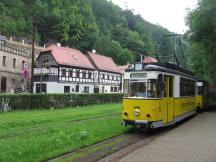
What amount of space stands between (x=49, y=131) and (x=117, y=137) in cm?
291

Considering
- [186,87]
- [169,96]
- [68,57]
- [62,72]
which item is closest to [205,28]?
[186,87]

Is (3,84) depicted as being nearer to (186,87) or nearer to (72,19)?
(186,87)

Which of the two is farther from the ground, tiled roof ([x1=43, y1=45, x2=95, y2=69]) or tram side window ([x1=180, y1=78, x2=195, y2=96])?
tiled roof ([x1=43, y1=45, x2=95, y2=69])

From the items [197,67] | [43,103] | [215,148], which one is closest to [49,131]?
[215,148]

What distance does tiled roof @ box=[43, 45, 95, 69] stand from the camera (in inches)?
2524

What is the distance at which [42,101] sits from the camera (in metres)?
32.5

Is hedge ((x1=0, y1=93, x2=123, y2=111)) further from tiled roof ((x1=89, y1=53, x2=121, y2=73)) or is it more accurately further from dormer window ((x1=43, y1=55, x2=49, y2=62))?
tiled roof ((x1=89, y1=53, x2=121, y2=73))

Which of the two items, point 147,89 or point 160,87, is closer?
point 147,89

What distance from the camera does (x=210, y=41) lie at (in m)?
30.2

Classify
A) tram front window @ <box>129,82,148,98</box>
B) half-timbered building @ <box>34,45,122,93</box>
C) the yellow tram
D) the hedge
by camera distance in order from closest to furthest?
the yellow tram, tram front window @ <box>129,82,148,98</box>, the hedge, half-timbered building @ <box>34,45,122,93</box>

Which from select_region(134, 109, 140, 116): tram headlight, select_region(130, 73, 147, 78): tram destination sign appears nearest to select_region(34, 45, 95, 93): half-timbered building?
select_region(130, 73, 147, 78): tram destination sign

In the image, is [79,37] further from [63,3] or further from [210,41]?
[210,41]

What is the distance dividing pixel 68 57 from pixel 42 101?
1371 inches

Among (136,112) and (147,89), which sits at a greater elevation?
(147,89)
